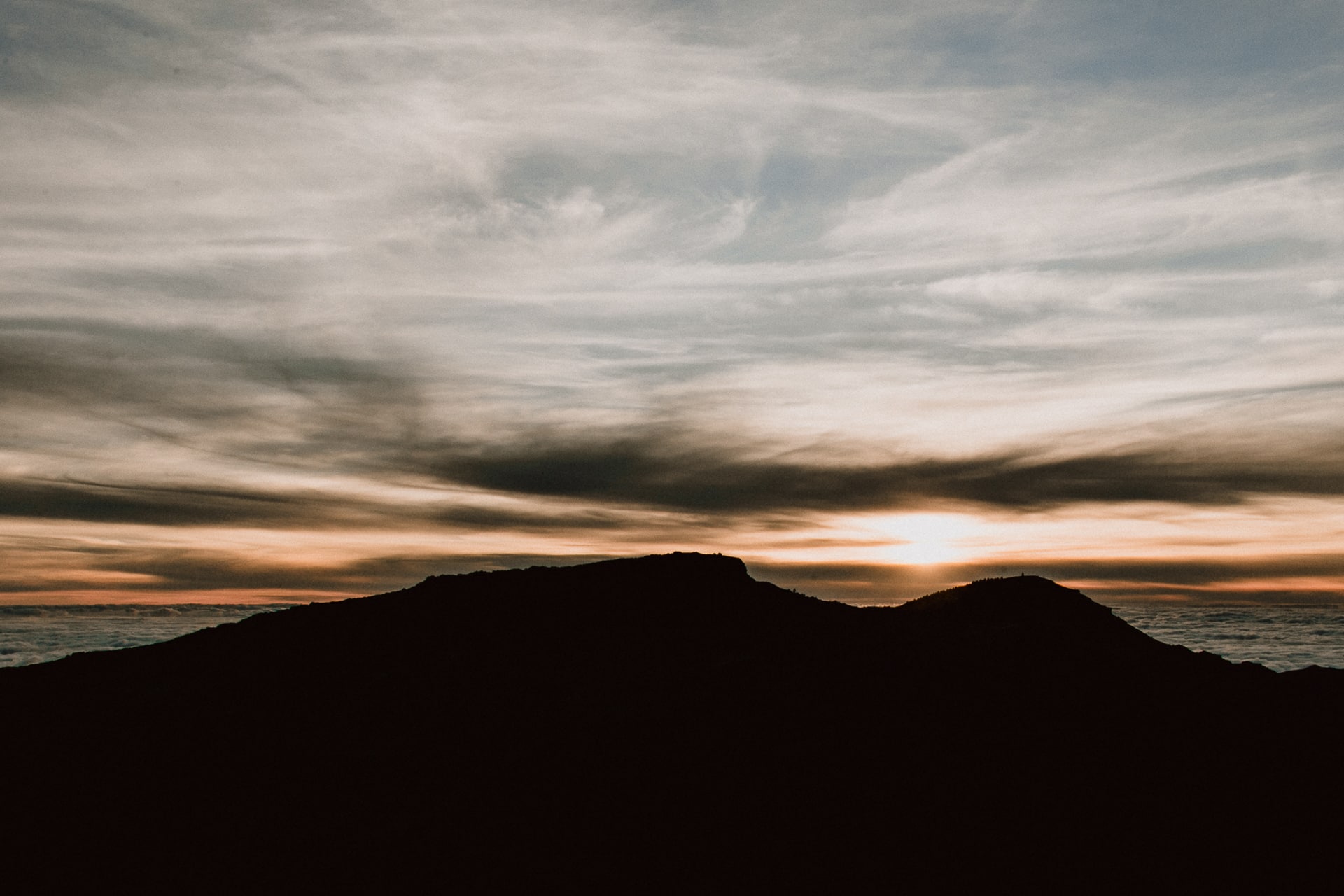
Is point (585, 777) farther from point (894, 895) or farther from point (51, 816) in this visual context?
point (51, 816)

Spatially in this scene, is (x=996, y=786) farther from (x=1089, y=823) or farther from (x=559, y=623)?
(x=559, y=623)

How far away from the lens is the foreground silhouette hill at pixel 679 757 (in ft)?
33.5

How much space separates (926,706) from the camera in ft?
43.3

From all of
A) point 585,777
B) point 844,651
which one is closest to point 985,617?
point 844,651

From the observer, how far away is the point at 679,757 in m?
11.9

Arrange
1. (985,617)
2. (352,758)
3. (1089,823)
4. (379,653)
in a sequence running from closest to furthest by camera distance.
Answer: (1089,823)
(352,758)
(379,653)
(985,617)

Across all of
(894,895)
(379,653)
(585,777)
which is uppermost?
(379,653)

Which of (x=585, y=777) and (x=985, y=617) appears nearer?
(x=585, y=777)

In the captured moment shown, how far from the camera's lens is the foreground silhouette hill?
10211mm

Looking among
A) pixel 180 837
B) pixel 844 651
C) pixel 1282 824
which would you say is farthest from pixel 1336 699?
pixel 180 837

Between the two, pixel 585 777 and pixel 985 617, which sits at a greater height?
pixel 985 617

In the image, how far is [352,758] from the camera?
12508mm

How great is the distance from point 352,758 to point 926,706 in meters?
8.30

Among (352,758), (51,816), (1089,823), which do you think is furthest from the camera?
(352,758)
